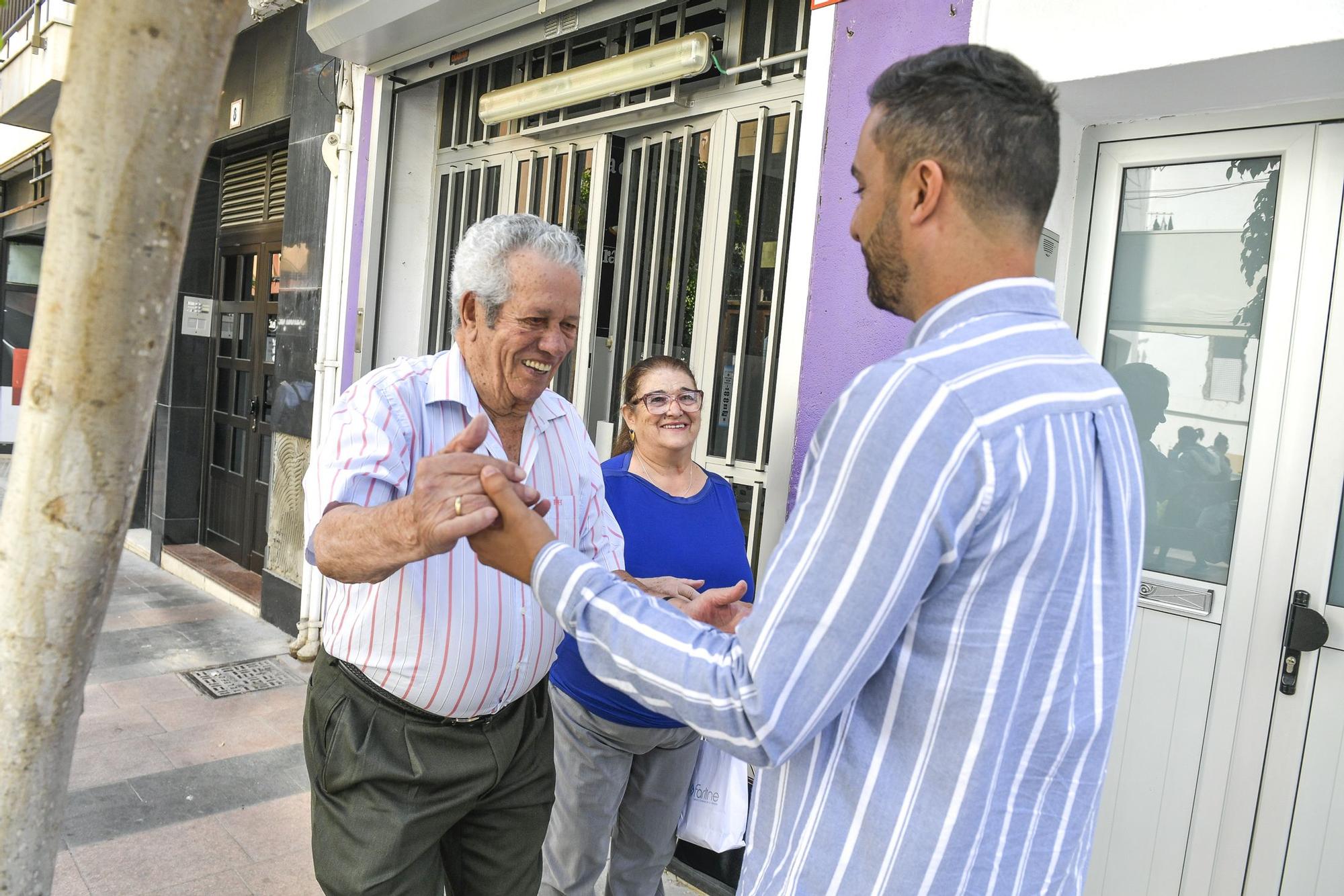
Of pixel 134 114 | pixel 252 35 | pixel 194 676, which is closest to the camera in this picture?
pixel 134 114

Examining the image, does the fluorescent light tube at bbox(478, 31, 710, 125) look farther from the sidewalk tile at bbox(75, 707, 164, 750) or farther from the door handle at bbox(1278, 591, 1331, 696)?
the sidewalk tile at bbox(75, 707, 164, 750)

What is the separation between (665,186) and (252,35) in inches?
180


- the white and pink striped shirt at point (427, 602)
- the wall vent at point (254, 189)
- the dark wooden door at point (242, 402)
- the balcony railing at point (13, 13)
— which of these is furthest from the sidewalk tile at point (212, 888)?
the balcony railing at point (13, 13)

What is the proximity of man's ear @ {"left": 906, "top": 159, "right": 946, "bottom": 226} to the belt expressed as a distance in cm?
154

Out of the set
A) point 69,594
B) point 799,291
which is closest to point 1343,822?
point 799,291

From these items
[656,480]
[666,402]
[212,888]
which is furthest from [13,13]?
[656,480]

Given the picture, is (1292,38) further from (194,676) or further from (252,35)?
(252,35)

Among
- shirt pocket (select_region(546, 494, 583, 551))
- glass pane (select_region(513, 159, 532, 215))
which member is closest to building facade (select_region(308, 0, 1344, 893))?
shirt pocket (select_region(546, 494, 583, 551))

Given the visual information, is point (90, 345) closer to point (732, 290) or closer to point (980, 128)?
point (980, 128)

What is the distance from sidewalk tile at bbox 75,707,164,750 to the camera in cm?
455

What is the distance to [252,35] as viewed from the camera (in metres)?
7.16

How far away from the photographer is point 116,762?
4309 millimetres

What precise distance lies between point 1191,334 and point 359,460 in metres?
2.39

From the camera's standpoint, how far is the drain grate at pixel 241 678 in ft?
17.6
